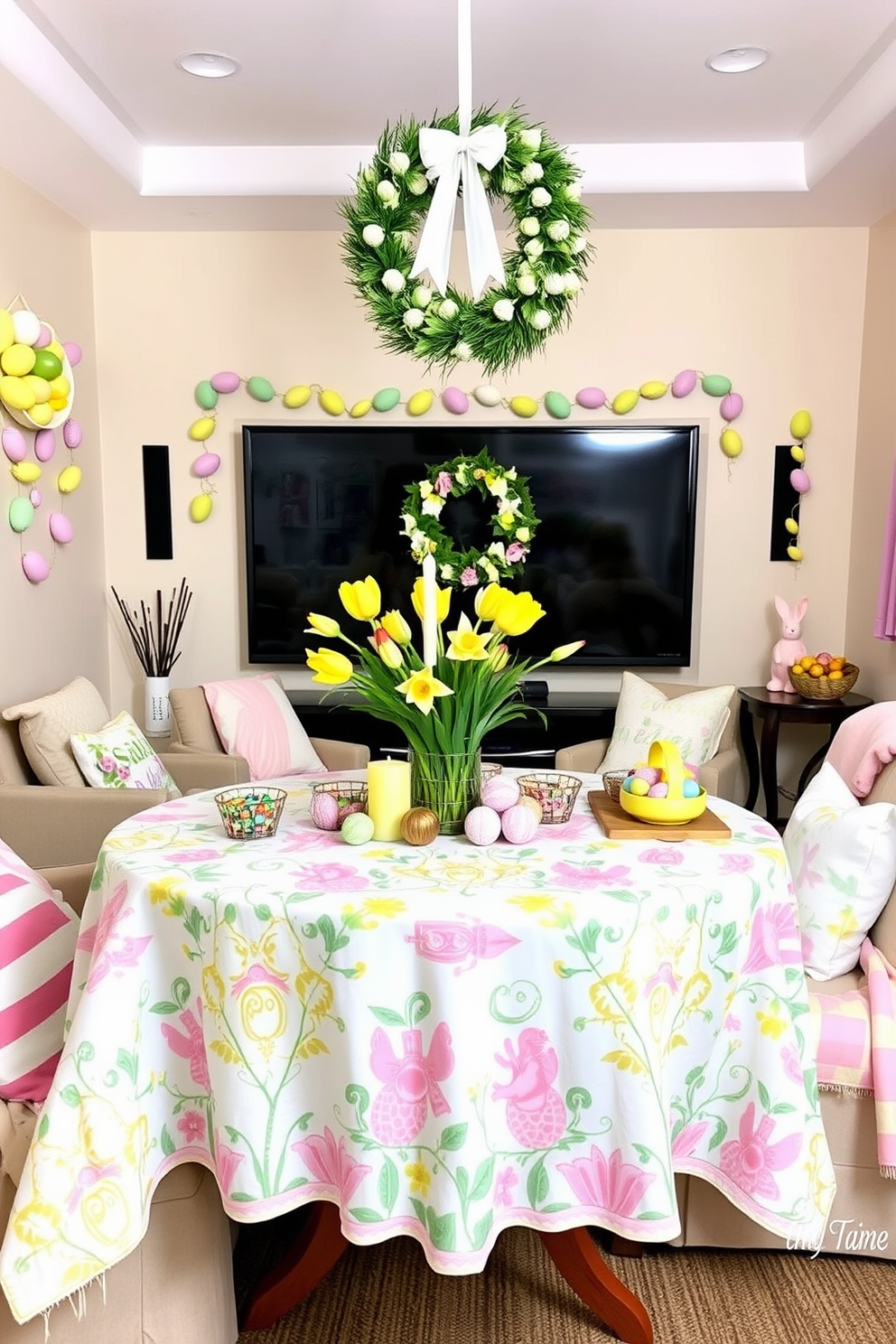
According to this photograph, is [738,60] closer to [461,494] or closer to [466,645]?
[461,494]

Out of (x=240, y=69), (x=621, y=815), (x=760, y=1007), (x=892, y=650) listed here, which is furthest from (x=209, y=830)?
(x=892, y=650)

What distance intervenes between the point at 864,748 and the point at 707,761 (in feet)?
3.33

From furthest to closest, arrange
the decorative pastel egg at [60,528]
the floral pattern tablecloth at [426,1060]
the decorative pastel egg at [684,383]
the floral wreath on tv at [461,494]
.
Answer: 1. the decorative pastel egg at [684,383]
2. the floral wreath on tv at [461,494]
3. the decorative pastel egg at [60,528]
4. the floral pattern tablecloth at [426,1060]

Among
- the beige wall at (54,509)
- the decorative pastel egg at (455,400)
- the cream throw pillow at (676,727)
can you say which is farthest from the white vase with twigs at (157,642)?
the cream throw pillow at (676,727)

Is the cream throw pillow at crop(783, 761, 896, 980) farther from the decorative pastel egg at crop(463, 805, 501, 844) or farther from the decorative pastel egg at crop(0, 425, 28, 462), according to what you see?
the decorative pastel egg at crop(0, 425, 28, 462)

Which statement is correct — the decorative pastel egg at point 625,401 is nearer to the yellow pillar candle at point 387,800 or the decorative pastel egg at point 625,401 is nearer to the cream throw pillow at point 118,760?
the cream throw pillow at point 118,760

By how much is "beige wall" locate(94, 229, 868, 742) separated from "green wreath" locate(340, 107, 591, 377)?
2.15 m

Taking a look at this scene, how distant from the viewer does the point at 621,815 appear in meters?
1.93

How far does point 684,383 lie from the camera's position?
14.1 feet

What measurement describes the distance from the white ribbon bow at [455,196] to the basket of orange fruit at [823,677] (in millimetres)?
2445

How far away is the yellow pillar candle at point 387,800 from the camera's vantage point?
6.01 ft

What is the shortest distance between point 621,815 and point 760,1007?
1.41 ft

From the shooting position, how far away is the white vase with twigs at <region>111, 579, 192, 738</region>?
4.30m

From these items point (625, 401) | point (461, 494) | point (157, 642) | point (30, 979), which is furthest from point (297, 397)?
point (30, 979)
